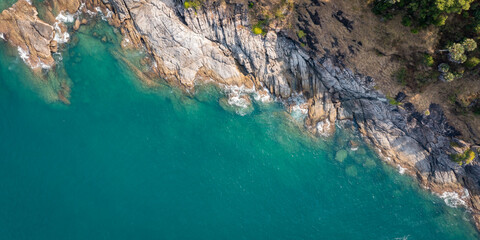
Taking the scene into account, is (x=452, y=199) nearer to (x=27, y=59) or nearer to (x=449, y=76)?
(x=449, y=76)

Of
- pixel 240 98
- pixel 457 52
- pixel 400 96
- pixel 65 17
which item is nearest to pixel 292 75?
pixel 240 98

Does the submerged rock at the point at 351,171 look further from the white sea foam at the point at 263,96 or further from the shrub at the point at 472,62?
the shrub at the point at 472,62

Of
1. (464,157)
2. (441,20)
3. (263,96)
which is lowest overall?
(263,96)

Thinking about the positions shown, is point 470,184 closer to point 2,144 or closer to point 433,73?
point 433,73

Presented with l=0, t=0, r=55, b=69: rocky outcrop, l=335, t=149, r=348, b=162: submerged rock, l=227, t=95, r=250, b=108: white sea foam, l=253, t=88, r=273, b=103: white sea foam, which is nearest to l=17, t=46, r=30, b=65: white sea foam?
l=0, t=0, r=55, b=69: rocky outcrop

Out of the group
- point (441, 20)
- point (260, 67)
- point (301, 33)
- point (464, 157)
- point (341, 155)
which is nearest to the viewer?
point (441, 20)

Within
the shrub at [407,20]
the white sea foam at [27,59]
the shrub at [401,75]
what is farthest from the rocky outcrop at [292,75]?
the white sea foam at [27,59]

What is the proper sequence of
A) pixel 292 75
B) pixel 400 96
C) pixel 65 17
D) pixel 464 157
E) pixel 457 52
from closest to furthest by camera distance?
pixel 457 52 → pixel 464 157 → pixel 400 96 → pixel 292 75 → pixel 65 17
